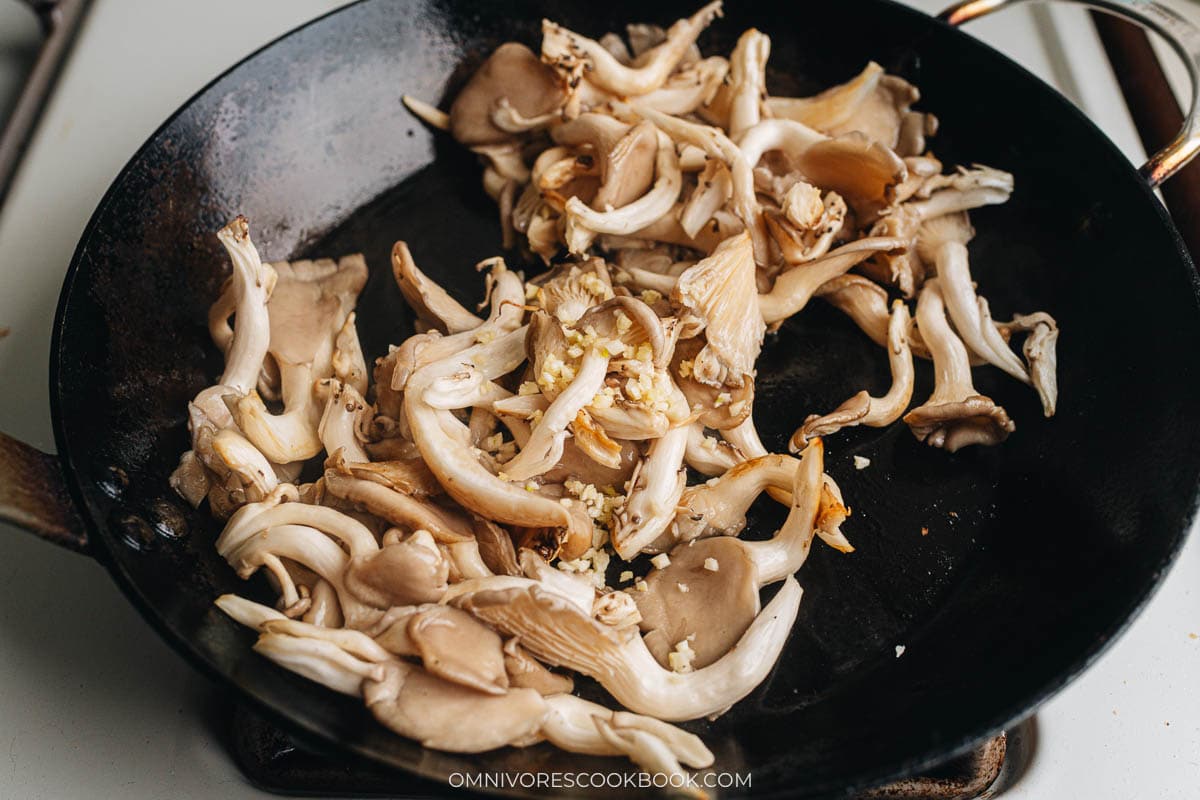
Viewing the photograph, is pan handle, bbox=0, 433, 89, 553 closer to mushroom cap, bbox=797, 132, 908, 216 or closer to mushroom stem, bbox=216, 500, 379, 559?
mushroom stem, bbox=216, 500, 379, 559

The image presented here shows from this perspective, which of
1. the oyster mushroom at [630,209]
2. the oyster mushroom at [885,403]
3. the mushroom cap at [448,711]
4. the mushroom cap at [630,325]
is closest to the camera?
the mushroom cap at [448,711]

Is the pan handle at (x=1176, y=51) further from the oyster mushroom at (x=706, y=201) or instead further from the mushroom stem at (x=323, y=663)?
the mushroom stem at (x=323, y=663)

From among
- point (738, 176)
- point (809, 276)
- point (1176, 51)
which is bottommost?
point (809, 276)

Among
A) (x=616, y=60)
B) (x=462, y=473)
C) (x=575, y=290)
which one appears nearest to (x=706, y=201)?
(x=575, y=290)

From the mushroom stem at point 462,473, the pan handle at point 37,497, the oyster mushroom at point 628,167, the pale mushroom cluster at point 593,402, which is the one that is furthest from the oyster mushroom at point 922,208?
the pan handle at point 37,497

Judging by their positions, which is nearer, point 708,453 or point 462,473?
point 462,473

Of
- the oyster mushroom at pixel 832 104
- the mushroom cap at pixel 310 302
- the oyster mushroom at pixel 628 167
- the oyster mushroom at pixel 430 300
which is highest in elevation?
the oyster mushroom at pixel 832 104

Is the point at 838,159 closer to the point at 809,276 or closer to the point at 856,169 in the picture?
the point at 856,169
